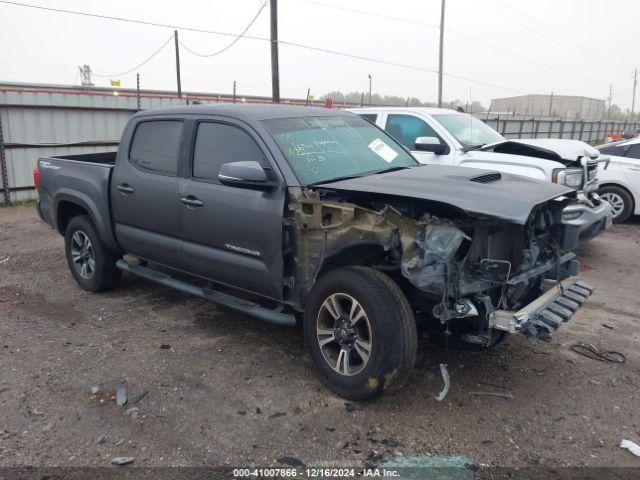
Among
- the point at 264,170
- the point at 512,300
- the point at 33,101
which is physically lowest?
the point at 512,300

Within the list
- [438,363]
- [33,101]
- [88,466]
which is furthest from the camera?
[33,101]

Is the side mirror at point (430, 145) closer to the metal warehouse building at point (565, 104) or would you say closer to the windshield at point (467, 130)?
the windshield at point (467, 130)

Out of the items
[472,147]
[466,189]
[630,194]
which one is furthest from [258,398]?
[630,194]

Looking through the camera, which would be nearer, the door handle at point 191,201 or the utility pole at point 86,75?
the door handle at point 191,201

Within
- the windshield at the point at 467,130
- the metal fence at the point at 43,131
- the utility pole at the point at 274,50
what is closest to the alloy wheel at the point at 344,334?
the windshield at the point at 467,130

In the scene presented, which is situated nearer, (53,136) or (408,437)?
(408,437)

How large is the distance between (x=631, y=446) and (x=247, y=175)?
2817 mm

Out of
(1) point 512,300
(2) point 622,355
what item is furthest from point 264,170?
(2) point 622,355

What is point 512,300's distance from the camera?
3596 millimetres

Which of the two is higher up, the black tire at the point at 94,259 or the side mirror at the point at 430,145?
the side mirror at the point at 430,145

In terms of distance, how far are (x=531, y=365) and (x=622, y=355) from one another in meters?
0.78

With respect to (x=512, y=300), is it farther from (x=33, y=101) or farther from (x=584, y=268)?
(x=33, y=101)

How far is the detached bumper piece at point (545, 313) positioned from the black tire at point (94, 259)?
154 inches

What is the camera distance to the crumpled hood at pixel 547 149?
6852mm
